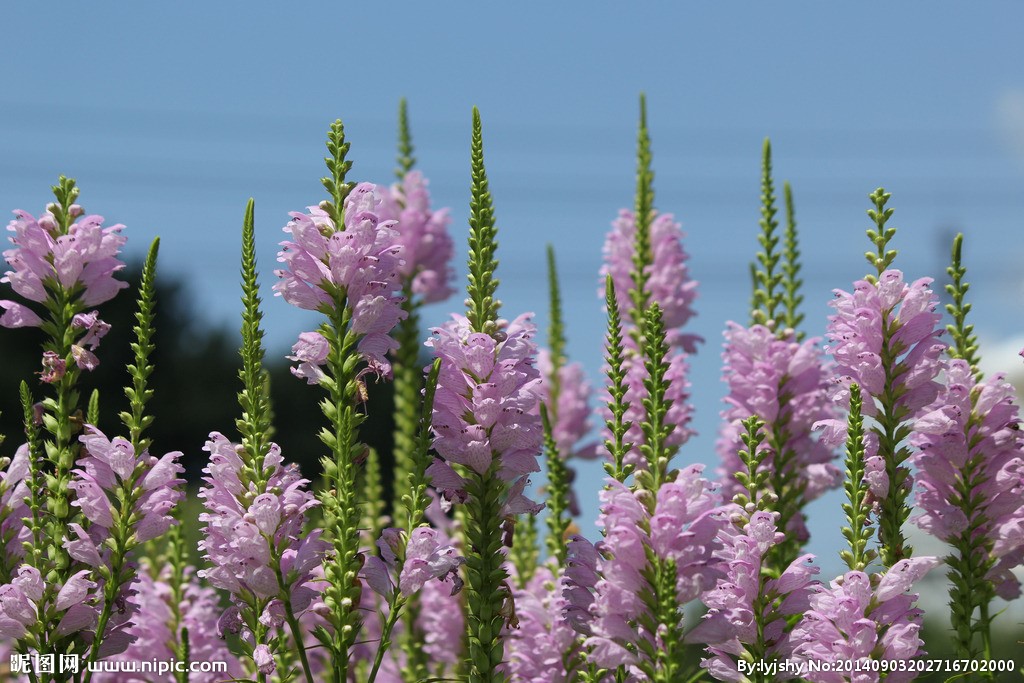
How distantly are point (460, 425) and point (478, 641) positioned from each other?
0.88 m

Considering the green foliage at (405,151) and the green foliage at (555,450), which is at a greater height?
the green foliage at (405,151)

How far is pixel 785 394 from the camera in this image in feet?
21.2

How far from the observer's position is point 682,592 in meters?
4.00

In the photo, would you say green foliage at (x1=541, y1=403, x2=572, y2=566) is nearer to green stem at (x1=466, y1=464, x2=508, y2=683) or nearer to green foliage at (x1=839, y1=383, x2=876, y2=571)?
green stem at (x1=466, y1=464, x2=508, y2=683)

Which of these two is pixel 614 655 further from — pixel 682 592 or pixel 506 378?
pixel 506 378

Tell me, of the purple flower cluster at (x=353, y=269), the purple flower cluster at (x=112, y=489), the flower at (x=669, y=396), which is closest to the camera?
the purple flower cluster at (x=353, y=269)

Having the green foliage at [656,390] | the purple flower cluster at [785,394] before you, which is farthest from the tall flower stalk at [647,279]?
the green foliage at [656,390]

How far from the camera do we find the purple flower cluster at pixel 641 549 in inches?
158

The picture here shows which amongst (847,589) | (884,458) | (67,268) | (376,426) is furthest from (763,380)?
(376,426)

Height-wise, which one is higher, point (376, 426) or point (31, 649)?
point (376, 426)

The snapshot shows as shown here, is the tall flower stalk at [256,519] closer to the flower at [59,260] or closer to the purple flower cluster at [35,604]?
the purple flower cluster at [35,604]

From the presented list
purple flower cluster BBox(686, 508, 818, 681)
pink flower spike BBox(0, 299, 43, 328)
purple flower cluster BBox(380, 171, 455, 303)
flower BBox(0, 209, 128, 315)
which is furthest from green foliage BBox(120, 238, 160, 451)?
purple flower cluster BBox(380, 171, 455, 303)

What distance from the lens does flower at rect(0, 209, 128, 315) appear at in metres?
5.16

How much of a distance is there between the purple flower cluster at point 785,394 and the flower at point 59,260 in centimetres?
353
